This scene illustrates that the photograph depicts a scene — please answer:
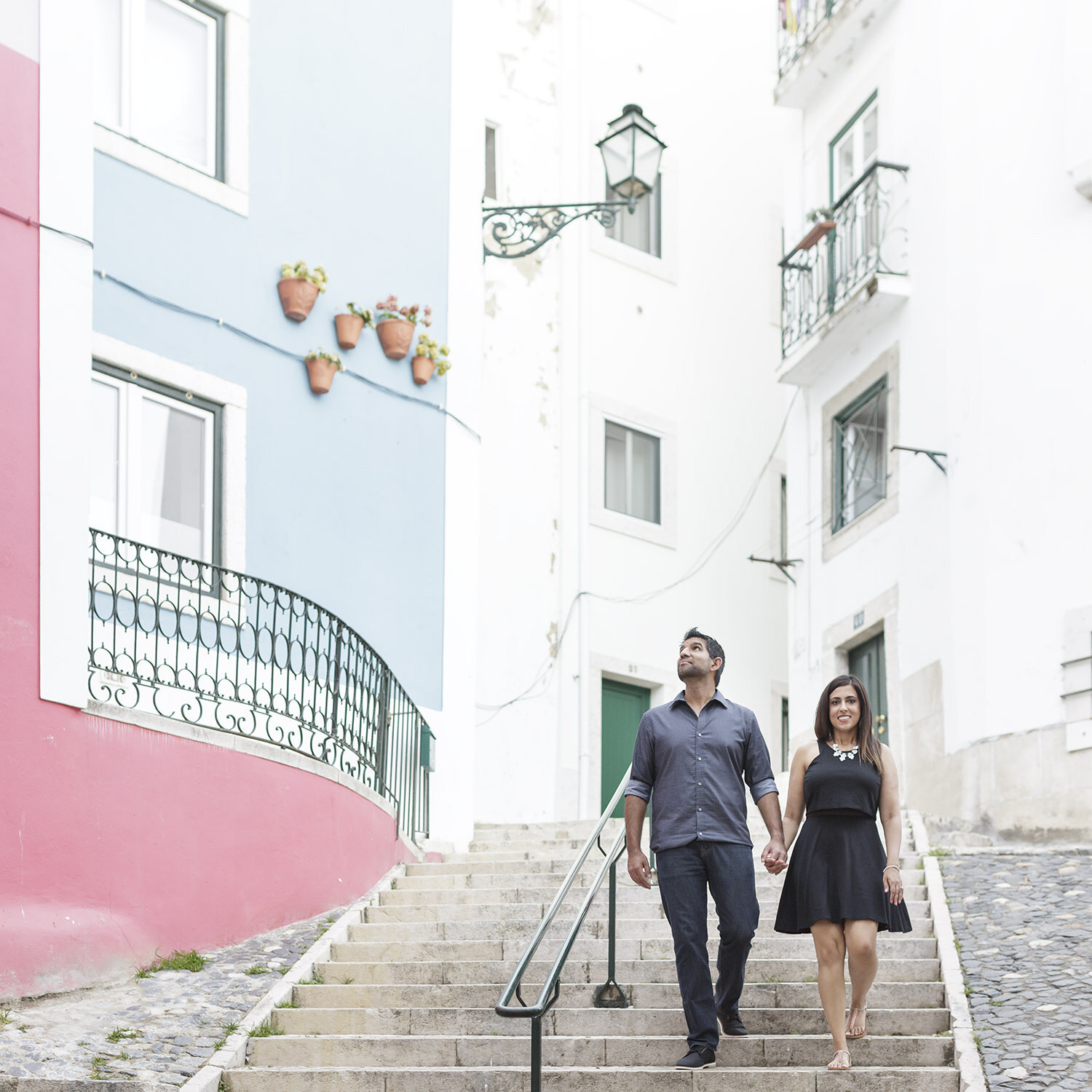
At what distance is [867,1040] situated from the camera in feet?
24.6

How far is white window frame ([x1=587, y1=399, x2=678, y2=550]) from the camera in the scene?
19594mm

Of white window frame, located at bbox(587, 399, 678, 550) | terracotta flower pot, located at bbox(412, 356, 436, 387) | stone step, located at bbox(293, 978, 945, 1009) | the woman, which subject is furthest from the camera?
white window frame, located at bbox(587, 399, 678, 550)

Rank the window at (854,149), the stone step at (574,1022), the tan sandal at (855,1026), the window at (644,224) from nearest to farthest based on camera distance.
Result: the tan sandal at (855,1026), the stone step at (574,1022), the window at (854,149), the window at (644,224)

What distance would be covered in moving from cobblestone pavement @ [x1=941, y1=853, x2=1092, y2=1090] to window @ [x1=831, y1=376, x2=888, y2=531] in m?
6.16

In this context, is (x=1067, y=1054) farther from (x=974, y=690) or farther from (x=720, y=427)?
(x=720, y=427)

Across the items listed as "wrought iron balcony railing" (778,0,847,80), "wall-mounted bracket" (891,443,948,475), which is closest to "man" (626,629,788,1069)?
"wall-mounted bracket" (891,443,948,475)

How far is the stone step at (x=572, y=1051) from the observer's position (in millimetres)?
7480

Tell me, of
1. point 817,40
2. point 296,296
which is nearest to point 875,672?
point 817,40

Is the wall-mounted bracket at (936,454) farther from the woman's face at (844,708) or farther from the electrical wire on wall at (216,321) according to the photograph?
the woman's face at (844,708)

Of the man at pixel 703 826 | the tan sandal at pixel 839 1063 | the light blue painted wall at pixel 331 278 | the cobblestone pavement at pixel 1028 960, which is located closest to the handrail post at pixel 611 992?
the man at pixel 703 826

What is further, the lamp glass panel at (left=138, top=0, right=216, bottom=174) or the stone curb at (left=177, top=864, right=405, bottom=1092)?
the lamp glass panel at (left=138, top=0, right=216, bottom=174)

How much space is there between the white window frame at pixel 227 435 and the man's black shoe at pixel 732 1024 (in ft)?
18.9

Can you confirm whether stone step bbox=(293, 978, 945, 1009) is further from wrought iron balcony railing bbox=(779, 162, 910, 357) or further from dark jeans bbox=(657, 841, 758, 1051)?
wrought iron balcony railing bbox=(779, 162, 910, 357)

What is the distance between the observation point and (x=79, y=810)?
30.0ft
